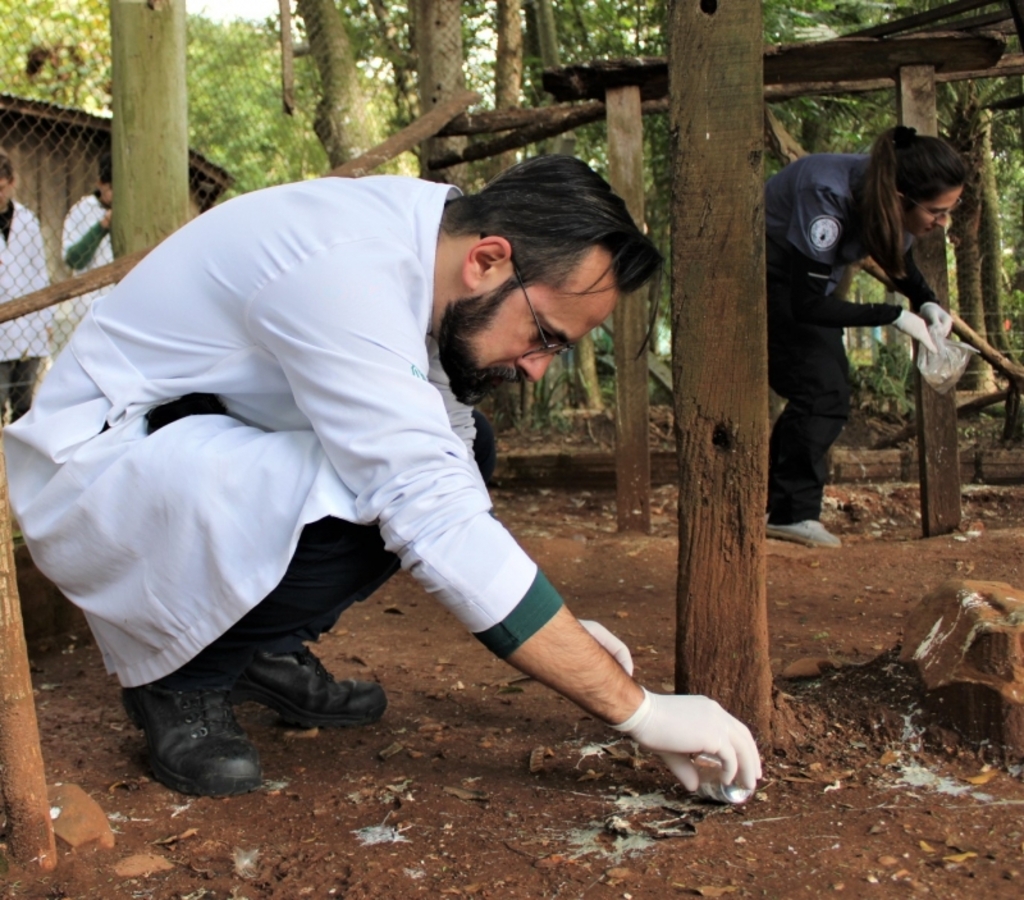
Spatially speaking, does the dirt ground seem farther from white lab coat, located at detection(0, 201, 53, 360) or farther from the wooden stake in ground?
white lab coat, located at detection(0, 201, 53, 360)

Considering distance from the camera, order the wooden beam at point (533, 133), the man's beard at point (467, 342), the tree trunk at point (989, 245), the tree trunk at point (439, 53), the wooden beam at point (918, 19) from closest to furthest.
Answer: the man's beard at point (467, 342) → the wooden beam at point (918, 19) → the wooden beam at point (533, 133) → the tree trunk at point (439, 53) → the tree trunk at point (989, 245)

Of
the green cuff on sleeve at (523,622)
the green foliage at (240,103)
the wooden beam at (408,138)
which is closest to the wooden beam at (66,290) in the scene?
the wooden beam at (408,138)

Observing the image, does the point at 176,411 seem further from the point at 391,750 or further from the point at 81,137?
the point at 81,137

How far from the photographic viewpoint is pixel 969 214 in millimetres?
9383

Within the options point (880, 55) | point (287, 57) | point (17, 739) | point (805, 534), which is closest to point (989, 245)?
point (880, 55)

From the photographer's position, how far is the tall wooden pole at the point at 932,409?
13.9ft

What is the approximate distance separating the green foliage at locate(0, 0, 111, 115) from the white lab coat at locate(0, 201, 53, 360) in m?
7.43

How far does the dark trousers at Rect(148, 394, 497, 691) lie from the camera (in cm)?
194

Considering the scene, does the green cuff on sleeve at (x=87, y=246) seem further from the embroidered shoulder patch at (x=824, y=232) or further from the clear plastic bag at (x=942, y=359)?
the clear plastic bag at (x=942, y=359)

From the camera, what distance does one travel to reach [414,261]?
183cm

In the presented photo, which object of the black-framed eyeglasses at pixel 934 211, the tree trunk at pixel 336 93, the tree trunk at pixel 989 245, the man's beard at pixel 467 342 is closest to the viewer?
the man's beard at pixel 467 342

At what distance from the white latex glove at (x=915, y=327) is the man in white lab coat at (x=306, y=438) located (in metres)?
2.54

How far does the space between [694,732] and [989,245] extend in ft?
29.7

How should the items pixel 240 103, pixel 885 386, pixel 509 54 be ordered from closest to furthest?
pixel 509 54
pixel 885 386
pixel 240 103
